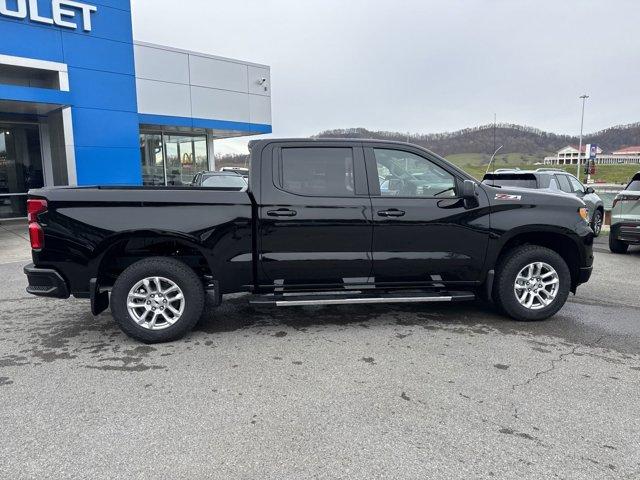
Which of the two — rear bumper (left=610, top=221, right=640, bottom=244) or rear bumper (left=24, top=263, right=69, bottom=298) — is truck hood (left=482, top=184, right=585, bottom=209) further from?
rear bumper (left=610, top=221, right=640, bottom=244)

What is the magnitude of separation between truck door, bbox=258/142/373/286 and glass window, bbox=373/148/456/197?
24 centimetres

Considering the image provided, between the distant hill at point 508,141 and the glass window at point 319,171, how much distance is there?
2020 centimetres

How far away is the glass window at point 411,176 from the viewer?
16.4 feet

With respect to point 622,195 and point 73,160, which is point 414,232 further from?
point 73,160

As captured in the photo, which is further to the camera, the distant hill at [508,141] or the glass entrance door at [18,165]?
the distant hill at [508,141]

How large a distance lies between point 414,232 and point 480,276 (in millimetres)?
918

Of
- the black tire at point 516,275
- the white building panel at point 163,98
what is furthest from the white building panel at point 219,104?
the black tire at point 516,275

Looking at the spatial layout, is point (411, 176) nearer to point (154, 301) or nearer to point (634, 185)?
point (154, 301)

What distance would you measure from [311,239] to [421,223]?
3.76 ft

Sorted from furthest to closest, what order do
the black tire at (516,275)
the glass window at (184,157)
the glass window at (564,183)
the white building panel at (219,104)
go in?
1. the glass window at (184,157)
2. the white building panel at (219,104)
3. the glass window at (564,183)
4. the black tire at (516,275)

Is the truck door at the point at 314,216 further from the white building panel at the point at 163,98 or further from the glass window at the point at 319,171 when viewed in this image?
the white building panel at the point at 163,98

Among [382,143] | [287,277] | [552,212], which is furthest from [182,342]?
[552,212]

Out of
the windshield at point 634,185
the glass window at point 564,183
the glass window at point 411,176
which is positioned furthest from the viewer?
the glass window at point 564,183

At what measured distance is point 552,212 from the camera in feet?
17.0
